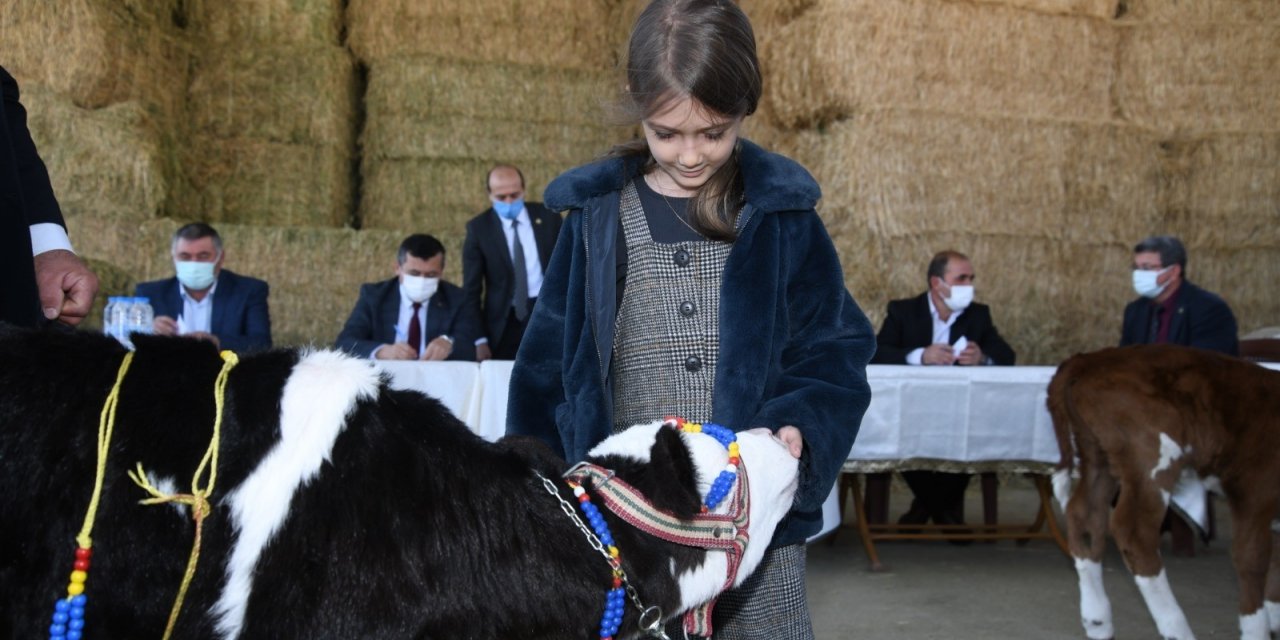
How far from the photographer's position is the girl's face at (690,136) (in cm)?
197

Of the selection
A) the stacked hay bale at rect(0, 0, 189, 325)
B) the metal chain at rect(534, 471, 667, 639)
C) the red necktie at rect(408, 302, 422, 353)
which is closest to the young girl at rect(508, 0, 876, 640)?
the metal chain at rect(534, 471, 667, 639)

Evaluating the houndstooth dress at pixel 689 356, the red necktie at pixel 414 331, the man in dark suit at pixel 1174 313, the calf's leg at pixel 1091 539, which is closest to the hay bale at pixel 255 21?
the red necktie at pixel 414 331

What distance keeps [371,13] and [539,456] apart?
7773 millimetres

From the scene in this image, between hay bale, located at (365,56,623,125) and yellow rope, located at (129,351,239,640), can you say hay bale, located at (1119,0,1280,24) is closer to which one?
hay bale, located at (365,56,623,125)

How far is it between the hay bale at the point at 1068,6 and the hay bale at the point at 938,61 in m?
0.05

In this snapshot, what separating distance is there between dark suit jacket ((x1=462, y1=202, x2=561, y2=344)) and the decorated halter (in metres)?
5.38

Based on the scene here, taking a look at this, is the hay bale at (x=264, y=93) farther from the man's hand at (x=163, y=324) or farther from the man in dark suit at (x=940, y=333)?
the man in dark suit at (x=940, y=333)

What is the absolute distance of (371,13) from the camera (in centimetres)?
877

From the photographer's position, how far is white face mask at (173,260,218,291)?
20.5ft

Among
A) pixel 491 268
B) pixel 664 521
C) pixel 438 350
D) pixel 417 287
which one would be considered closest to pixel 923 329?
pixel 491 268

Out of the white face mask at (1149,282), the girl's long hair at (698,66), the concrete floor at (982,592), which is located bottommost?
the concrete floor at (982,592)

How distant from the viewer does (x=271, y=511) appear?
136 centimetres

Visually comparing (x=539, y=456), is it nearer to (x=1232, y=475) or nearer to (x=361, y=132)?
(x=1232, y=475)

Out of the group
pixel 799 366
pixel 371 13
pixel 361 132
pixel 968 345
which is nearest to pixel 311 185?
pixel 361 132
